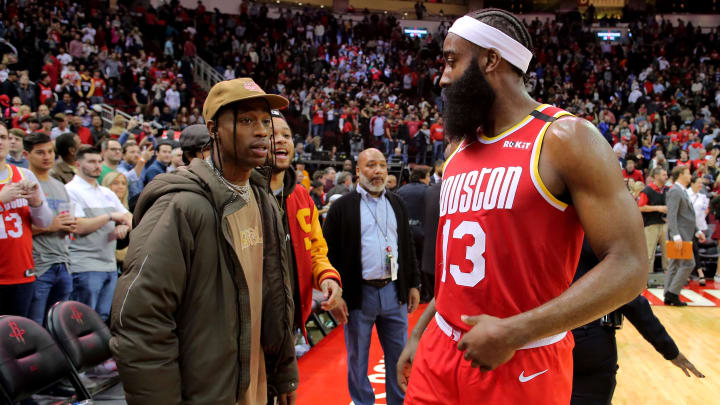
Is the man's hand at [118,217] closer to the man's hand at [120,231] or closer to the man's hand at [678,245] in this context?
the man's hand at [120,231]

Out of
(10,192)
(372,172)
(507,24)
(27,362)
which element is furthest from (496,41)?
(10,192)

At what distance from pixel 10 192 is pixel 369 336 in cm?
262

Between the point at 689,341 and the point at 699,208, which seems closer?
the point at 689,341

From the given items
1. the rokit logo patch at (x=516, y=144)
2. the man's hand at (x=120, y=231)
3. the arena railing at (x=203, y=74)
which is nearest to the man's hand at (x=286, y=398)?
the rokit logo patch at (x=516, y=144)

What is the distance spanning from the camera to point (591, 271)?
146 centimetres

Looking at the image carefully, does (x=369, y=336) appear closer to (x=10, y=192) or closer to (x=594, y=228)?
(x=10, y=192)

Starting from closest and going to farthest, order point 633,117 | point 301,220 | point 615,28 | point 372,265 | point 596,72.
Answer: point 301,220, point 372,265, point 633,117, point 596,72, point 615,28

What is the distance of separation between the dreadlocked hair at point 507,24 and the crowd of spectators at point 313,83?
155 inches

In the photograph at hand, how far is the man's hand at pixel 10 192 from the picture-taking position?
12.6ft

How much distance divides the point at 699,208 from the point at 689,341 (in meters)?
3.93

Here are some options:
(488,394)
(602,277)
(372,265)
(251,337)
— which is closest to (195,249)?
(251,337)

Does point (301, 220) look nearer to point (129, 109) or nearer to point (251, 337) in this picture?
point (251, 337)

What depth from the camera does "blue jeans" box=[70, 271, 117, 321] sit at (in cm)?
481

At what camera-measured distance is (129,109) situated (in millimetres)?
14602
